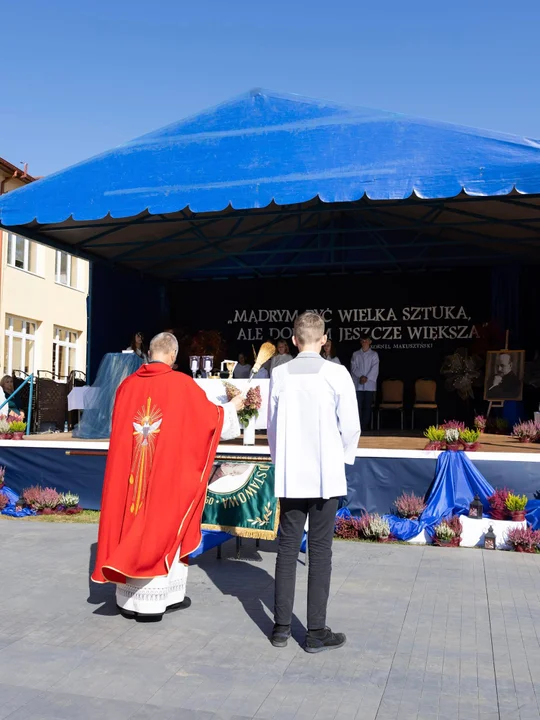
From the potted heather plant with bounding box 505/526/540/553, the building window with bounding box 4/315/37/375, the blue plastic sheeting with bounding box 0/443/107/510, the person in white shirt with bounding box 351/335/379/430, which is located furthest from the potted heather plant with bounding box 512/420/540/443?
the building window with bounding box 4/315/37/375

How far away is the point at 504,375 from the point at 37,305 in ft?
60.3

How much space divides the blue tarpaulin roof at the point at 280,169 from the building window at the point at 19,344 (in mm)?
14602

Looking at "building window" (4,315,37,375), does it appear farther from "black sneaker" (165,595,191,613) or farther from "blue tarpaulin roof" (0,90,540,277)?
"black sneaker" (165,595,191,613)

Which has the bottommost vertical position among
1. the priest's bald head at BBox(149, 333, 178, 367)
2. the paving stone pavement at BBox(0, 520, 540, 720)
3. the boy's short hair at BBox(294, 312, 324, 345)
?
the paving stone pavement at BBox(0, 520, 540, 720)

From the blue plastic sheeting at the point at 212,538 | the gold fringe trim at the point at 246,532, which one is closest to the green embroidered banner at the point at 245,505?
the gold fringe trim at the point at 246,532

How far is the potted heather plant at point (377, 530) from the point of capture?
789 cm

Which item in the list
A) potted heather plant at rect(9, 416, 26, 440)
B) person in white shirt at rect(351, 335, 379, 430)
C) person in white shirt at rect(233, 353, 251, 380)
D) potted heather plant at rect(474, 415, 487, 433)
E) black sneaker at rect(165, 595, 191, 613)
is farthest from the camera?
person in white shirt at rect(233, 353, 251, 380)

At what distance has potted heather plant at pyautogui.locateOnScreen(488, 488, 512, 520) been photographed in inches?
306

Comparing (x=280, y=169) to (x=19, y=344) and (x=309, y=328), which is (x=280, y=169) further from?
(x=19, y=344)

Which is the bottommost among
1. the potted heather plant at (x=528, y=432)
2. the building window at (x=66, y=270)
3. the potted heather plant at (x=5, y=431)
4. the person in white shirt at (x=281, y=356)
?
the potted heather plant at (x=5, y=431)

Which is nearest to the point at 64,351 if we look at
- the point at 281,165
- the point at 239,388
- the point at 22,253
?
the point at 22,253

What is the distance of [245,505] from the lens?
6.58m

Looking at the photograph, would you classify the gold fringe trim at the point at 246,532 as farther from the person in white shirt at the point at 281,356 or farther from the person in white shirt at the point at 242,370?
the person in white shirt at the point at 242,370

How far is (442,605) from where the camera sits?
552 cm
